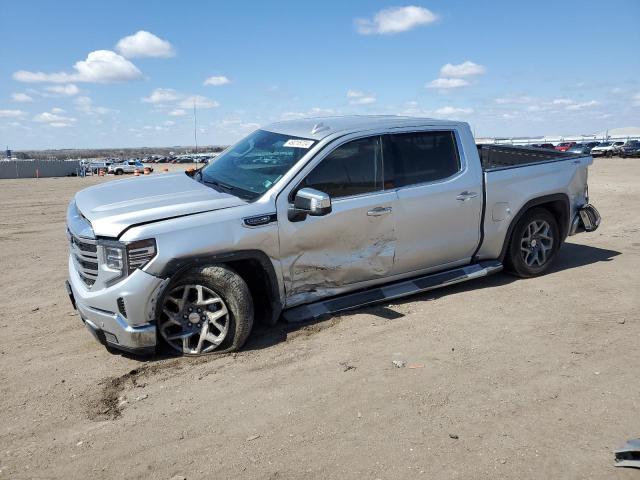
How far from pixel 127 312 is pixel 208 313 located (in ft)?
1.98

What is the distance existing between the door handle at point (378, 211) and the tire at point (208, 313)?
4.32 ft

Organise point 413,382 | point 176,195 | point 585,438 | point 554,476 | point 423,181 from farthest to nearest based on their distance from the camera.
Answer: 1. point 423,181
2. point 176,195
3. point 413,382
4. point 585,438
5. point 554,476

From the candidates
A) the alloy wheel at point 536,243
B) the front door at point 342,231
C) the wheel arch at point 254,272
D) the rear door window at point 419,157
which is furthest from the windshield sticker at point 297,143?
the alloy wheel at point 536,243

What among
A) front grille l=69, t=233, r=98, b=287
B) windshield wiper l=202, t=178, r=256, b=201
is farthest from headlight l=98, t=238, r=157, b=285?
windshield wiper l=202, t=178, r=256, b=201

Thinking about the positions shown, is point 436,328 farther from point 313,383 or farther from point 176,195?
point 176,195

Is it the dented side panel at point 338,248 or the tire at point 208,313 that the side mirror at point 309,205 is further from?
the tire at point 208,313

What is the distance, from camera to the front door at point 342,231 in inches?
181

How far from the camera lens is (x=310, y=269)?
471 cm

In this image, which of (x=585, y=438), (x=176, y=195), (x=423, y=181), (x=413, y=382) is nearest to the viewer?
(x=585, y=438)

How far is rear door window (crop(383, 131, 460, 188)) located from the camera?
514 cm

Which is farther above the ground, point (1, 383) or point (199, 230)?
point (199, 230)

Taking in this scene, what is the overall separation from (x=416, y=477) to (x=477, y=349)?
177cm

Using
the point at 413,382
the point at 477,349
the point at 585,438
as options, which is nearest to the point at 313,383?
the point at 413,382

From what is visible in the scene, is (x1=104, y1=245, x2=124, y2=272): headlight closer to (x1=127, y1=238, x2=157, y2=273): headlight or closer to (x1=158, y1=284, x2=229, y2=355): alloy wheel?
(x1=127, y1=238, x2=157, y2=273): headlight
